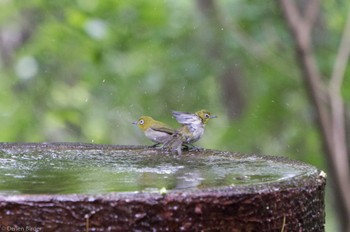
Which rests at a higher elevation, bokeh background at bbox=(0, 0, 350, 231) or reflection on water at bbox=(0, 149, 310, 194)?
bokeh background at bbox=(0, 0, 350, 231)

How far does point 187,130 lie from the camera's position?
410 centimetres

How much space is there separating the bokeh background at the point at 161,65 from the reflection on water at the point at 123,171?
3313 mm

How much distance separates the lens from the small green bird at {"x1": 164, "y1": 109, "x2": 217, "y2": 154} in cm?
398

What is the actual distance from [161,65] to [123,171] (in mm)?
5036

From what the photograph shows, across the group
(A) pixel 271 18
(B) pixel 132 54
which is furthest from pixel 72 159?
(B) pixel 132 54

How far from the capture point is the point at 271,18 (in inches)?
277

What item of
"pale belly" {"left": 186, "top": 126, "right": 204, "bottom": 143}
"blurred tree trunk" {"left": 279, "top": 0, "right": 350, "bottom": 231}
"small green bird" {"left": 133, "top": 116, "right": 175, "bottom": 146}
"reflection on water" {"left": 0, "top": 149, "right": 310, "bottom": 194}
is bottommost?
"reflection on water" {"left": 0, "top": 149, "right": 310, "bottom": 194}

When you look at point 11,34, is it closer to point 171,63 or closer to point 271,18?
point 171,63

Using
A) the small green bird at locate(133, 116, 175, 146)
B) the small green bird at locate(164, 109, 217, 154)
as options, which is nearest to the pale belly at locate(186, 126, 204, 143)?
the small green bird at locate(164, 109, 217, 154)

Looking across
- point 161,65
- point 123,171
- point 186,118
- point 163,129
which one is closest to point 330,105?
point 161,65

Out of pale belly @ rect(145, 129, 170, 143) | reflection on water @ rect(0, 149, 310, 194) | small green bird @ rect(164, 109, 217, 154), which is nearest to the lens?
reflection on water @ rect(0, 149, 310, 194)

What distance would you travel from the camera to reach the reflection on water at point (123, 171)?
2498mm

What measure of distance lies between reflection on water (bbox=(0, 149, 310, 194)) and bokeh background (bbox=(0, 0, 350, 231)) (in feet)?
10.9

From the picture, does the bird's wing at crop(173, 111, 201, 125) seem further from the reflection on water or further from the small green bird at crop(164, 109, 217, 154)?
the reflection on water
